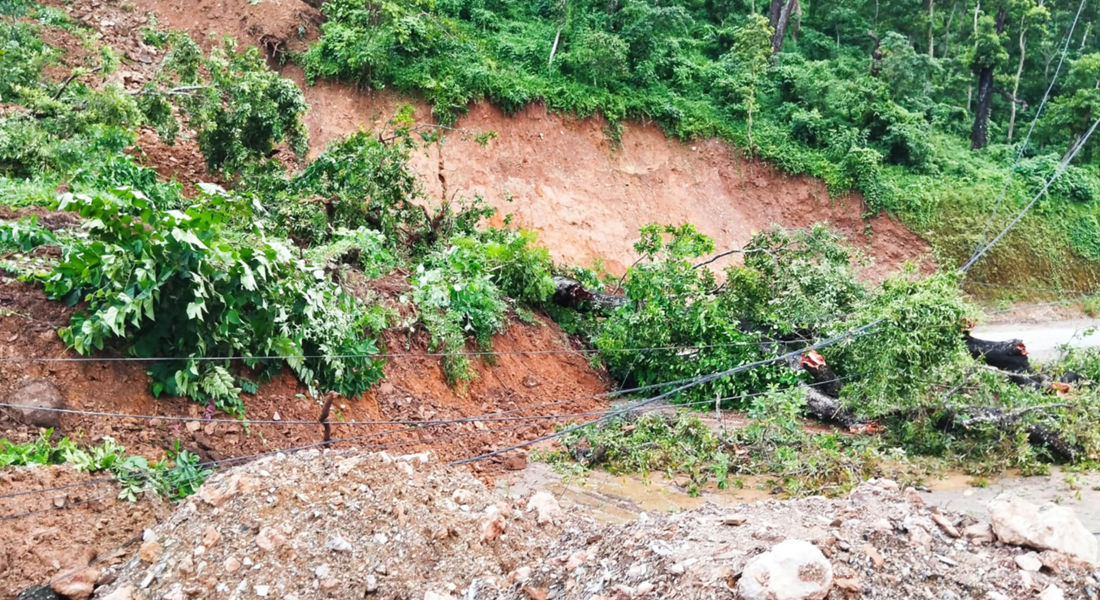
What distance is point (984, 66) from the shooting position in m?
21.4

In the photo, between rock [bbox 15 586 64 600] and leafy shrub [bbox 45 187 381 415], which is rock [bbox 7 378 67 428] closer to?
leafy shrub [bbox 45 187 381 415]

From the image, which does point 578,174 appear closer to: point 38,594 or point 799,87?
point 799,87

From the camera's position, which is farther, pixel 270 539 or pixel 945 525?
pixel 270 539

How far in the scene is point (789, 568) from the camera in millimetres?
4145

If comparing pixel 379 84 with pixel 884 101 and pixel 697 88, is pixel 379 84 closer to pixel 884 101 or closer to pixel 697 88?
pixel 697 88

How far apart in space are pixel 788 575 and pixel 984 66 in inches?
827

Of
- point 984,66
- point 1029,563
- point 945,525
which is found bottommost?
point 945,525

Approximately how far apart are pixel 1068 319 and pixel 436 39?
14.5 m

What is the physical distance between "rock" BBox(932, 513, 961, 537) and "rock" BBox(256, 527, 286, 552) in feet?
12.8

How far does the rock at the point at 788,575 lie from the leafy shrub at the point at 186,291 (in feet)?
14.6

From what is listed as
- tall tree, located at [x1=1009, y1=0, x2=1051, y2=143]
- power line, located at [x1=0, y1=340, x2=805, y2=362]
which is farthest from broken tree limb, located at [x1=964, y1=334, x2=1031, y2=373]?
tall tree, located at [x1=1009, y1=0, x2=1051, y2=143]

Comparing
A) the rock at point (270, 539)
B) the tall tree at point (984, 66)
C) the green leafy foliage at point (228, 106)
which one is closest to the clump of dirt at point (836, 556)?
the rock at point (270, 539)

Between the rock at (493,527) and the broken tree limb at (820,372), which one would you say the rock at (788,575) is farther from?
the broken tree limb at (820,372)

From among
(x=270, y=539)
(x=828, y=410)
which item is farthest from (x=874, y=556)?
(x=828, y=410)
